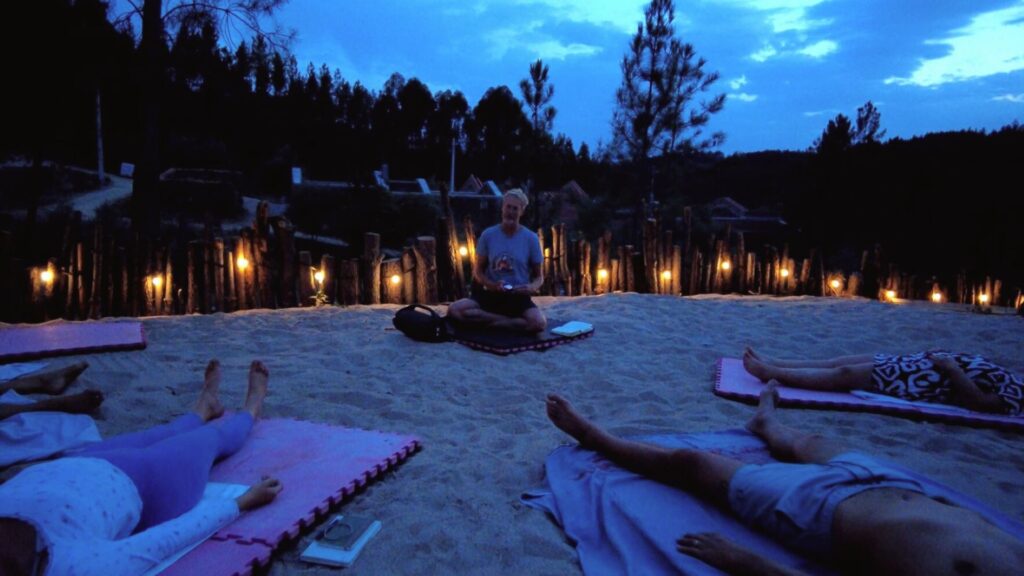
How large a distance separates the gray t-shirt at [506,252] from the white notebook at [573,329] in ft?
1.82

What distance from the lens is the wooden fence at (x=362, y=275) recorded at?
17.4 feet

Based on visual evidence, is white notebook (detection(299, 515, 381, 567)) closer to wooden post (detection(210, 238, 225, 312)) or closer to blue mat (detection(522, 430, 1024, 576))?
blue mat (detection(522, 430, 1024, 576))

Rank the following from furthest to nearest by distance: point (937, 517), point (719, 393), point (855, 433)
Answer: point (719, 393) < point (855, 433) < point (937, 517)

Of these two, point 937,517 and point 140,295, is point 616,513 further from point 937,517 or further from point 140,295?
point 140,295

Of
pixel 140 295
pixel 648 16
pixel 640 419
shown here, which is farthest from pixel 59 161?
pixel 640 419

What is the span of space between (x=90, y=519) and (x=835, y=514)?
213 cm

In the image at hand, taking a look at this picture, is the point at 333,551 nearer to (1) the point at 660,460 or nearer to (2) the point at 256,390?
(1) the point at 660,460

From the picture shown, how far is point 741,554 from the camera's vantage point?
1.69 m

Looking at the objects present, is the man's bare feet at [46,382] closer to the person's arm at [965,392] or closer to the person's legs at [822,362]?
the person's legs at [822,362]

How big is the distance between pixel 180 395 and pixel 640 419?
274 cm

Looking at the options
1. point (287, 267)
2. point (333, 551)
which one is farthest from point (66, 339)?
point (333, 551)

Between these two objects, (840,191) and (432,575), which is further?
(840,191)

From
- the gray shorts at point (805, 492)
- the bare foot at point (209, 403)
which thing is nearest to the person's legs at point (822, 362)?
the gray shorts at point (805, 492)

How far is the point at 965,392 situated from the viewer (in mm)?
3369
